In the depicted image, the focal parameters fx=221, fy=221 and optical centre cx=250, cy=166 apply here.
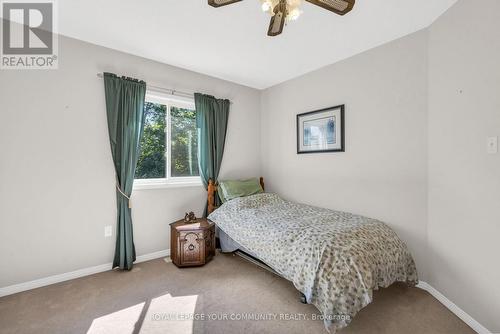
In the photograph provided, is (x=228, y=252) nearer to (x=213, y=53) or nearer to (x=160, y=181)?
(x=160, y=181)

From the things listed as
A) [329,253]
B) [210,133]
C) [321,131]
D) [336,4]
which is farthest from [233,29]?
[329,253]

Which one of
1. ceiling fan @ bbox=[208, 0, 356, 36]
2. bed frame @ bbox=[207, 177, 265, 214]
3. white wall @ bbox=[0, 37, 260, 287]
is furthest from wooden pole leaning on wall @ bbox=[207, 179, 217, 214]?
ceiling fan @ bbox=[208, 0, 356, 36]

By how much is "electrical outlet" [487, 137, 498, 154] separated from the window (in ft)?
9.85

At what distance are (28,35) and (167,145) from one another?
5.47 ft

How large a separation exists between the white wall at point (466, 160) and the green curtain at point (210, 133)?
8.24ft

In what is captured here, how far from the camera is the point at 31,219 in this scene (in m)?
2.13

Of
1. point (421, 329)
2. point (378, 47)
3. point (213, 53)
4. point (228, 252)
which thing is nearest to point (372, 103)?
point (378, 47)

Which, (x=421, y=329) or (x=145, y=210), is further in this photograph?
(x=145, y=210)

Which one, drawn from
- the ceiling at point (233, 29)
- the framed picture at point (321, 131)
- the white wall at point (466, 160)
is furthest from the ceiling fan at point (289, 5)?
the framed picture at point (321, 131)

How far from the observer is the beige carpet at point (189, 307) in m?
1.65

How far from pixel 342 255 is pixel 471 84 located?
1.64 m

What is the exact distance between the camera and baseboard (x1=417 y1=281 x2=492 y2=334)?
1.61 meters

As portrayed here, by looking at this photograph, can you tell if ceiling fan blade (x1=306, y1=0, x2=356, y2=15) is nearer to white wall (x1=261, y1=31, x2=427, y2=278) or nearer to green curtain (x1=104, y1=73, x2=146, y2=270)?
white wall (x1=261, y1=31, x2=427, y2=278)

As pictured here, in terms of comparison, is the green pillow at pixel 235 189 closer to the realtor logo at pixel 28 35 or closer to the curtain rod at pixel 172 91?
the curtain rod at pixel 172 91
